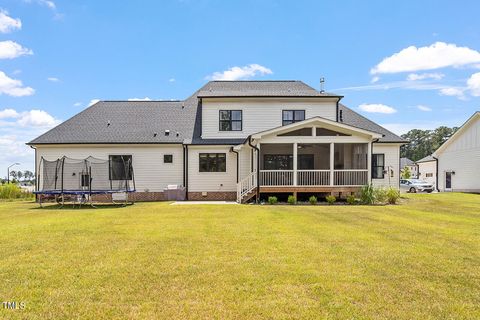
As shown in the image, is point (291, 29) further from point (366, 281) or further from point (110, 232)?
point (366, 281)

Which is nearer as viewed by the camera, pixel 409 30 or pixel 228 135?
pixel 409 30

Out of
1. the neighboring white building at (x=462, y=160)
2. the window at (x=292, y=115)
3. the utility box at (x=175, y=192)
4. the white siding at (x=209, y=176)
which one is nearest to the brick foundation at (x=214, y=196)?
the white siding at (x=209, y=176)

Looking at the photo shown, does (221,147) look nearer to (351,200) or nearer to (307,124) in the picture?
(307,124)

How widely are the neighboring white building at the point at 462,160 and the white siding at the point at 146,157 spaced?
24.0m

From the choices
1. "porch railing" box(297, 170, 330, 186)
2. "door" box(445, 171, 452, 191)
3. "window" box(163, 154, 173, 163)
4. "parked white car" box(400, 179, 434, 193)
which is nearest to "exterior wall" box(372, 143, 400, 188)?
"porch railing" box(297, 170, 330, 186)

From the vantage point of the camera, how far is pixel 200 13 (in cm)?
1528

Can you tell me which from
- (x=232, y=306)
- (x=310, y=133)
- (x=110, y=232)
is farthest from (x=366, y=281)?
(x=310, y=133)

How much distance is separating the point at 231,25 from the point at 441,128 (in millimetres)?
97693

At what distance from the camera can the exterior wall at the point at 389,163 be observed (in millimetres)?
20656

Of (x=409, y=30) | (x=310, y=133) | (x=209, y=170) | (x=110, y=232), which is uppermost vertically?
(x=409, y=30)

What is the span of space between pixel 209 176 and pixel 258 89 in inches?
281

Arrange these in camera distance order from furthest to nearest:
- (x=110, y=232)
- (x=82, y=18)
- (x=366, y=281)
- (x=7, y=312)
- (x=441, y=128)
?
(x=441, y=128) → (x=82, y=18) → (x=110, y=232) → (x=366, y=281) → (x=7, y=312)

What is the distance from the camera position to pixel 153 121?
21.5 meters

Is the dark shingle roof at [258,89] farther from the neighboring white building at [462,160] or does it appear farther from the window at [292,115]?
the neighboring white building at [462,160]
